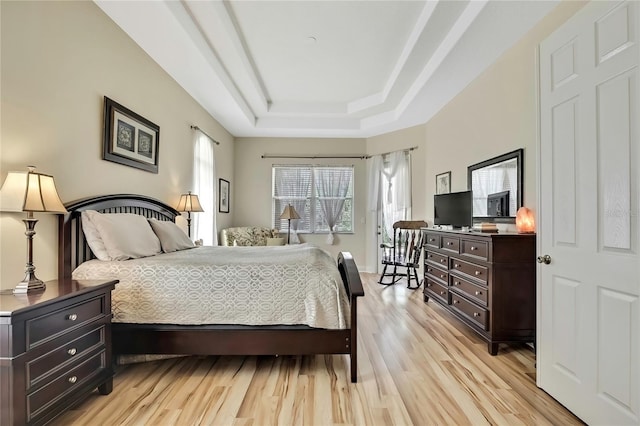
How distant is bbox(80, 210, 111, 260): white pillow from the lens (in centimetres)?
230

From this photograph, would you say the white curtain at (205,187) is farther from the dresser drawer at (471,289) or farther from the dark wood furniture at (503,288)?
the dark wood furniture at (503,288)

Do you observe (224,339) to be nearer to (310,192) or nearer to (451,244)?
(451,244)

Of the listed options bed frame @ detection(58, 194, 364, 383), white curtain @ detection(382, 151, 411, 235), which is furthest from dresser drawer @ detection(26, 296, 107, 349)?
white curtain @ detection(382, 151, 411, 235)

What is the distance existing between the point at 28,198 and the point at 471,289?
334cm

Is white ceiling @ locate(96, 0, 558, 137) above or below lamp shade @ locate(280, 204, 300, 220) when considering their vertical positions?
above

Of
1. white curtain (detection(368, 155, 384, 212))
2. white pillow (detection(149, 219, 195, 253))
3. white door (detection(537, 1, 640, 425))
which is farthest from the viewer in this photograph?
white curtain (detection(368, 155, 384, 212))

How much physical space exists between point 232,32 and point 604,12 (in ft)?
9.86

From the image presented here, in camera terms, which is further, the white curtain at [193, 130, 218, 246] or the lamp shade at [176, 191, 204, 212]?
the white curtain at [193, 130, 218, 246]

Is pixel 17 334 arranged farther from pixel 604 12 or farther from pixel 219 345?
pixel 604 12

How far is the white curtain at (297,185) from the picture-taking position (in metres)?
6.50

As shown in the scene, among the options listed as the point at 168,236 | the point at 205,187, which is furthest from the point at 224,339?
the point at 205,187

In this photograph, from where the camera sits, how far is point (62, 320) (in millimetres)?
1662

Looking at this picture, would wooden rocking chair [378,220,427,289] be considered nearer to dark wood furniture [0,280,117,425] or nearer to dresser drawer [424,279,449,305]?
dresser drawer [424,279,449,305]

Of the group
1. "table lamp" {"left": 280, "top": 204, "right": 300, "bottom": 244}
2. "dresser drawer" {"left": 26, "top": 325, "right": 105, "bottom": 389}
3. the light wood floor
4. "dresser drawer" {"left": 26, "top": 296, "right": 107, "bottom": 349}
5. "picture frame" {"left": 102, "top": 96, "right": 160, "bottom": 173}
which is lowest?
the light wood floor
